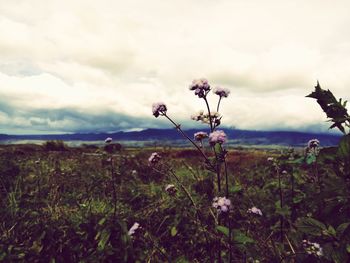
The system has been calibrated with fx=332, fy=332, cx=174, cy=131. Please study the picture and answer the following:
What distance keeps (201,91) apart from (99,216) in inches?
96.6

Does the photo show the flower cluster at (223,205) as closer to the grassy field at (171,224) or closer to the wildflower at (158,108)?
the grassy field at (171,224)

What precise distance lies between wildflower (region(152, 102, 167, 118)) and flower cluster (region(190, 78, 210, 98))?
37 cm

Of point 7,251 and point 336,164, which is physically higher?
point 336,164

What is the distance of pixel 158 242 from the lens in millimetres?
4965

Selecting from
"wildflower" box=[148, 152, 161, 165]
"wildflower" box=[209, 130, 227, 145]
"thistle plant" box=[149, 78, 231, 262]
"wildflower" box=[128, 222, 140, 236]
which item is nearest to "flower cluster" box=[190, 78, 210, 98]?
"thistle plant" box=[149, 78, 231, 262]

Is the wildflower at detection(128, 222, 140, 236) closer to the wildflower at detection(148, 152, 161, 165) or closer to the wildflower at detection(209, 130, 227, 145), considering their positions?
the wildflower at detection(148, 152, 161, 165)

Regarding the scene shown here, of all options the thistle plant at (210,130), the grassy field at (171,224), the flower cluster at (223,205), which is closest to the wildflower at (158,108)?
the thistle plant at (210,130)

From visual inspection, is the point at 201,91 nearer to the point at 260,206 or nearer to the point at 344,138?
the point at 344,138

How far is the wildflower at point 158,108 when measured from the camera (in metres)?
3.59

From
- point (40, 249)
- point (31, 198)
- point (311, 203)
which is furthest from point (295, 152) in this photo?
point (31, 198)

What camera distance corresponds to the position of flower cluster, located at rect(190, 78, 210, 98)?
11.7 feet

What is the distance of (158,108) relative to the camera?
360 cm

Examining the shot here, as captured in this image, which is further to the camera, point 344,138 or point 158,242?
point 158,242

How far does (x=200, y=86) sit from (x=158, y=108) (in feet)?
1.68
